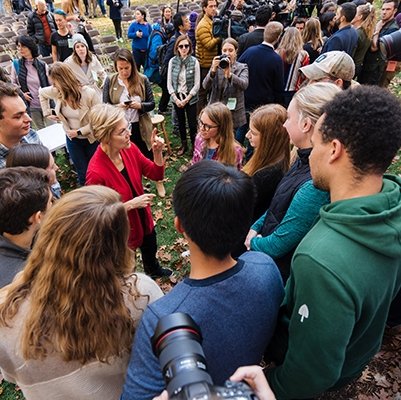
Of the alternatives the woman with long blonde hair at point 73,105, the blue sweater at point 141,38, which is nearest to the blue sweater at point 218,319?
the woman with long blonde hair at point 73,105

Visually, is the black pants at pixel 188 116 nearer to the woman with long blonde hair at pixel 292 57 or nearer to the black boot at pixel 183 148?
the black boot at pixel 183 148

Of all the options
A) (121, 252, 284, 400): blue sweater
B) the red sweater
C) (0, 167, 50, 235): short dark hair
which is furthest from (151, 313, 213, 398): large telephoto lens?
the red sweater

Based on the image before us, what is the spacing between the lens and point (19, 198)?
5.82 feet

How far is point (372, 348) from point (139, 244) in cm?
228

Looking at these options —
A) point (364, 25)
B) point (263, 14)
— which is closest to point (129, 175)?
point (263, 14)

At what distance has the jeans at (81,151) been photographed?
14.8ft

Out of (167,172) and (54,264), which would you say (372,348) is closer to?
(54,264)

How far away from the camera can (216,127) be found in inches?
130

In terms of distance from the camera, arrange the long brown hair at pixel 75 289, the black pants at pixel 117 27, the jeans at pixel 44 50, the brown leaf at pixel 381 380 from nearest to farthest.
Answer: the long brown hair at pixel 75 289
the brown leaf at pixel 381 380
the jeans at pixel 44 50
the black pants at pixel 117 27

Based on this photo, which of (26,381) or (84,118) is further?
(84,118)

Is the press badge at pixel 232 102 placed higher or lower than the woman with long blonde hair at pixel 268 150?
lower

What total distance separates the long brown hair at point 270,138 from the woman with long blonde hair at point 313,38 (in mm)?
4577

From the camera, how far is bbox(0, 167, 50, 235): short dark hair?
1764 mm

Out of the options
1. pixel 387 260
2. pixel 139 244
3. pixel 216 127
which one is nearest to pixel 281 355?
pixel 387 260
